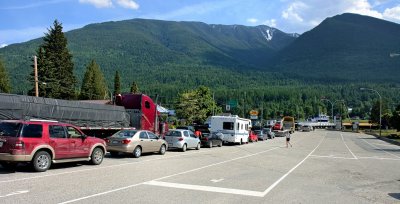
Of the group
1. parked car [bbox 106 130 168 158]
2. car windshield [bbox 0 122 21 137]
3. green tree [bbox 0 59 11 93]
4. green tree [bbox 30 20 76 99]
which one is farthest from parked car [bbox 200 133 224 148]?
green tree [bbox 0 59 11 93]

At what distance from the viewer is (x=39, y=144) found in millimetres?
14766

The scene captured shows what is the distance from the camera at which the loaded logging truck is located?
814 inches

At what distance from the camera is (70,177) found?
13703mm

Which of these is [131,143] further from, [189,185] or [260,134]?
[260,134]

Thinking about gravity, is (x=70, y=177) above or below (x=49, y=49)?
below

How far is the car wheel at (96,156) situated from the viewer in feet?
57.3

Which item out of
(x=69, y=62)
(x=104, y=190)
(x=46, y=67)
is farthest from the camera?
(x=69, y=62)

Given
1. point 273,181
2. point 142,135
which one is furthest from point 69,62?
point 273,181

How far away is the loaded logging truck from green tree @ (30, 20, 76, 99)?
3234cm

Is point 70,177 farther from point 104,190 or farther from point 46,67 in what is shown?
point 46,67

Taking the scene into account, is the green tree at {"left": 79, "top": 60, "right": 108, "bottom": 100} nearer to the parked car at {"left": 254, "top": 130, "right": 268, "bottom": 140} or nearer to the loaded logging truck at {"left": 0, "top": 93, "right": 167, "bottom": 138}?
the parked car at {"left": 254, "top": 130, "right": 268, "bottom": 140}

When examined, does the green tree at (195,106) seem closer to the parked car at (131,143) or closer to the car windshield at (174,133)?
the car windshield at (174,133)

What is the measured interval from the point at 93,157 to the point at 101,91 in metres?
75.2

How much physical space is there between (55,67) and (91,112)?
41258 mm
